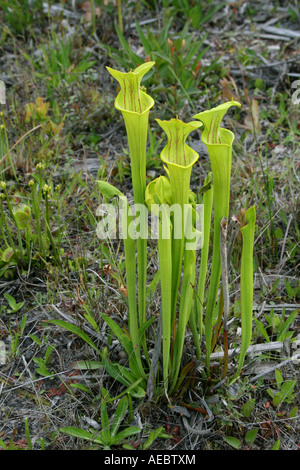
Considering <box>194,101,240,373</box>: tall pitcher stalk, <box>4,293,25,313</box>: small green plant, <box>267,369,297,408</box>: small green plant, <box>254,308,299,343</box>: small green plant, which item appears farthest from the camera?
<box>4,293,25,313</box>: small green plant

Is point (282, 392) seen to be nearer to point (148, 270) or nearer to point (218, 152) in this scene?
point (148, 270)

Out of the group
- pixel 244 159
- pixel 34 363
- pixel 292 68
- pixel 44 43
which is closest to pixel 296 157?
pixel 244 159

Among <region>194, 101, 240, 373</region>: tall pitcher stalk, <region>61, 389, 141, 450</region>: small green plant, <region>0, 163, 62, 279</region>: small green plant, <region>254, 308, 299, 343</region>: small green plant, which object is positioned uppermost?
<region>194, 101, 240, 373</region>: tall pitcher stalk

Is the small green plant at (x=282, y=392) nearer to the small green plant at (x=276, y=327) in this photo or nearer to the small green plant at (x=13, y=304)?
the small green plant at (x=276, y=327)

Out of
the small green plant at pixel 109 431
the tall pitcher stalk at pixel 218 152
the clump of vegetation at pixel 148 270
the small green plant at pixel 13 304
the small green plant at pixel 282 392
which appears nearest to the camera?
the tall pitcher stalk at pixel 218 152

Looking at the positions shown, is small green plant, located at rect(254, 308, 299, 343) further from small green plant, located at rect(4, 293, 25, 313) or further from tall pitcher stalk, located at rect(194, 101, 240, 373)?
small green plant, located at rect(4, 293, 25, 313)

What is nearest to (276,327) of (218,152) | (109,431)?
(109,431)

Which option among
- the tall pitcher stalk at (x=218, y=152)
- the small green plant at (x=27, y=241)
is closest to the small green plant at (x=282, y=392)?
the tall pitcher stalk at (x=218, y=152)

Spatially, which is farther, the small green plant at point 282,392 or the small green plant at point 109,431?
the small green plant at point 282,392

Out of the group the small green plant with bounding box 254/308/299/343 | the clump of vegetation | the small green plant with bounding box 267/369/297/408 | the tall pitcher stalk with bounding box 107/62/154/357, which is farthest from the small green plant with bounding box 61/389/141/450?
the tall pitcher stalk with bounding box 107/62/154/357

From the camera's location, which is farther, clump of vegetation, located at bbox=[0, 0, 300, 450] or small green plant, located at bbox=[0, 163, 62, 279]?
small green plant, located at bbox=[0, 163, 62, 279]

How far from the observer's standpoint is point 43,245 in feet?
7.19

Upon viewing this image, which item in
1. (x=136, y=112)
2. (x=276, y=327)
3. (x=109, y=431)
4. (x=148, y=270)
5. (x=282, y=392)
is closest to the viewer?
(x=136, y=112)

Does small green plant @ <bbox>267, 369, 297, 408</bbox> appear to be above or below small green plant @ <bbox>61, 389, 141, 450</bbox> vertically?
above
